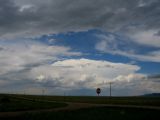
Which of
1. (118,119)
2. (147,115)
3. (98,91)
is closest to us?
(118,119)

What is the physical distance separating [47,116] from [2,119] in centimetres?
550

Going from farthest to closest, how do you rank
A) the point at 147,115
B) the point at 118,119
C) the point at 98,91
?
the point at 98,91 → the point at 147,115 → the point at 118,119

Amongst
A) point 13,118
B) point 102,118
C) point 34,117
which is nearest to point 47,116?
point 34,117

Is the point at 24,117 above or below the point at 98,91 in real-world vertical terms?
below

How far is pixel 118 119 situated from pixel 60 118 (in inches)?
275

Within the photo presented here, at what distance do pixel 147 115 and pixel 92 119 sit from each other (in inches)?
327

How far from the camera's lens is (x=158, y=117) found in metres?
39.9

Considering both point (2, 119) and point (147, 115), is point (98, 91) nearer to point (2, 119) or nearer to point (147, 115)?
point (147, 115)

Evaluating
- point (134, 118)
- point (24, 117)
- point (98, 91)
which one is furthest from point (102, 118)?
point (98, 91)

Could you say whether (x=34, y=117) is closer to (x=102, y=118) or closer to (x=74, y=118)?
(x=74, y=118)

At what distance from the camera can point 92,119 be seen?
38031 millimetres

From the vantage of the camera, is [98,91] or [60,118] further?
[98,91]

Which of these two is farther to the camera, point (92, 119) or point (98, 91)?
point (98, 91)

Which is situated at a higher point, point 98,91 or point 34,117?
point 98,91
